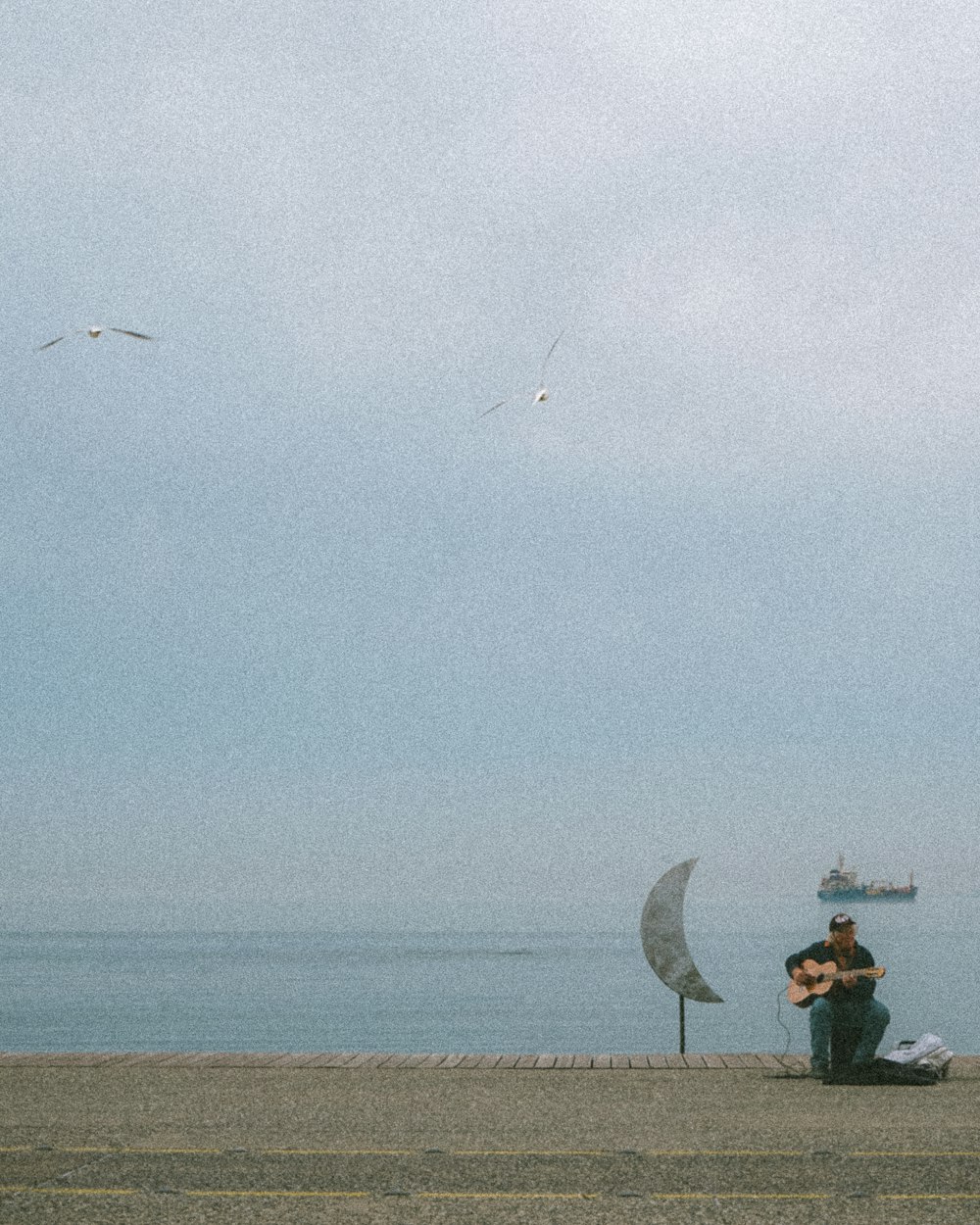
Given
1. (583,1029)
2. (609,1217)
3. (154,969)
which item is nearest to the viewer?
(609,1217)

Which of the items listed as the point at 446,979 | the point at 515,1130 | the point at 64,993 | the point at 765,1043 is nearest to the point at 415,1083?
the point at 515,1130

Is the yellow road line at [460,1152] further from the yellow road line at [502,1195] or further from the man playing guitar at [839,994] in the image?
the man playing guitar at [839,994]

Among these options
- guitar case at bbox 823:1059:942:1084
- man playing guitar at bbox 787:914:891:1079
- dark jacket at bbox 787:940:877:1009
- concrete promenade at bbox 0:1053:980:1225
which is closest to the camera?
concrete promenade at bbox 0:1053:980:1225

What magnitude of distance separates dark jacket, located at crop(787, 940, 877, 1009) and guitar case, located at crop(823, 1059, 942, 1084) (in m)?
0.47

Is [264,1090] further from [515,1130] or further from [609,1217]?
[609,1217]

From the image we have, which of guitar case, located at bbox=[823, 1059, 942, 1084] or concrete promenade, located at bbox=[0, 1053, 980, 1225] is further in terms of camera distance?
guitar case, located at bbox=[823, 1059, 942, 1084]

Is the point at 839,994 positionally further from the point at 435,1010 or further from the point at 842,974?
the point at 435,1010

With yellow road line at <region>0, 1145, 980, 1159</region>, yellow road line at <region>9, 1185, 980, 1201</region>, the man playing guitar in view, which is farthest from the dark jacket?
yellow road line at <region>9, 1185, 980, 1201</region>

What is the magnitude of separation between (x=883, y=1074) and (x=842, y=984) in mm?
751

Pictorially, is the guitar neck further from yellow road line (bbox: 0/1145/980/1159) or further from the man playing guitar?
yellow road line (bbox: 0/1145/980/1159)

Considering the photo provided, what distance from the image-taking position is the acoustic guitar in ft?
38.7

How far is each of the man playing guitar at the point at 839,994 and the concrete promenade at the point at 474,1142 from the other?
1.36 feet

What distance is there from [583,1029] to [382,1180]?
73.3 metres

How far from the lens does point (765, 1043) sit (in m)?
66.5
